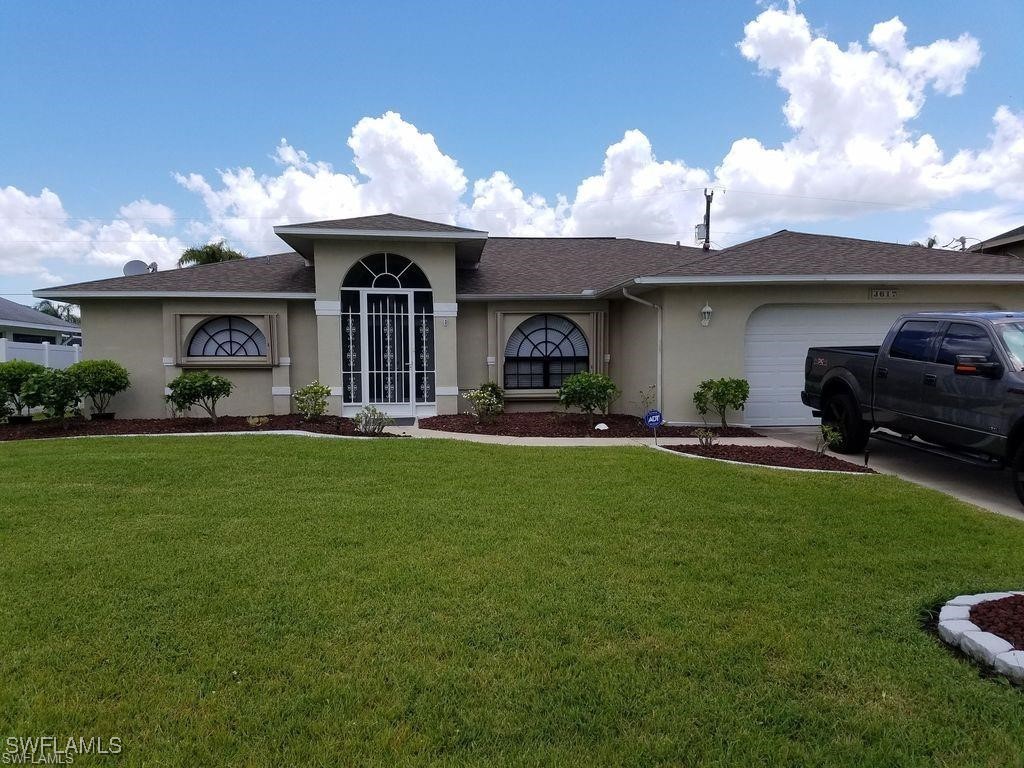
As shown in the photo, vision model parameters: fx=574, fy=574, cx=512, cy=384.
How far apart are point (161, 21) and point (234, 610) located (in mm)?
12487

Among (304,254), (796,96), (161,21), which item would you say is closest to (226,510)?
(304,254)

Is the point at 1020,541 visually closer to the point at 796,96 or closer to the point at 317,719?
the point at 317,719

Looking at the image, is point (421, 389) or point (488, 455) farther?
point (421, 389)

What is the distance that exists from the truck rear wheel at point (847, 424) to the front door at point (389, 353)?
7.58 m

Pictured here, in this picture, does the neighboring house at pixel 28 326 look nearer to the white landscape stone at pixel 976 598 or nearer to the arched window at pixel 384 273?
the arched window at pixel 384 273

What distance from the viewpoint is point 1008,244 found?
1623cm

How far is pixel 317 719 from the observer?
2.45m

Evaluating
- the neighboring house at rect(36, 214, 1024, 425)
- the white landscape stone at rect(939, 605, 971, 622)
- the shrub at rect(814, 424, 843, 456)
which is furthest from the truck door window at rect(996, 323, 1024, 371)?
the neighboring house at rect(36, 214, 1024, 425)

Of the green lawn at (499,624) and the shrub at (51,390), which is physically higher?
the shrub at (51,390)

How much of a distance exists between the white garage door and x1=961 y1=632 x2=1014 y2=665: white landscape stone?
791 cm

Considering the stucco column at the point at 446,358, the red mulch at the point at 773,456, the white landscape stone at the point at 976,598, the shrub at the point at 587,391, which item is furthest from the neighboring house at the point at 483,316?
the white landscape stone at the point at 976,598

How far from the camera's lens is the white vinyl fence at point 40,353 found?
1694 centimetres

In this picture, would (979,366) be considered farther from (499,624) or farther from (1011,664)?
(499,624)

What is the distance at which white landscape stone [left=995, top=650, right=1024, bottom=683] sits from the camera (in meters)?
2.68
